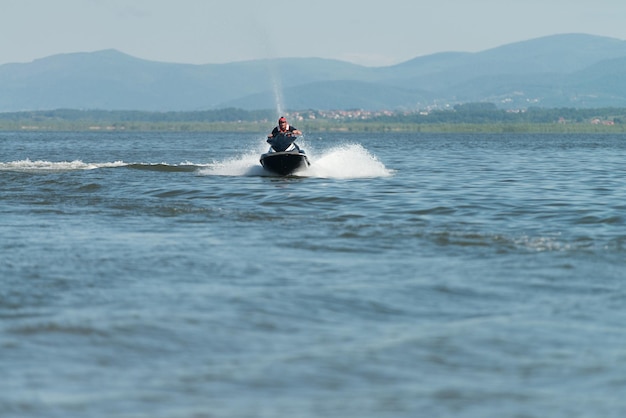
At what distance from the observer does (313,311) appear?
39.4 feet

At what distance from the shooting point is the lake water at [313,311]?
8812 millimetres

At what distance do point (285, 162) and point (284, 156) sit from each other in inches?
11.5

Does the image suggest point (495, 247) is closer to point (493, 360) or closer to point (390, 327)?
point (390, 327)

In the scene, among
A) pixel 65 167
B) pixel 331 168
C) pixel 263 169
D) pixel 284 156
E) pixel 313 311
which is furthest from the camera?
pixel 65 167

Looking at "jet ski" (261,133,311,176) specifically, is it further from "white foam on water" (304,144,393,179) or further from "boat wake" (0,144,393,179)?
"white foam on water" (304,144,393,179)

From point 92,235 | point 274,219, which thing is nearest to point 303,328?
point 92,235

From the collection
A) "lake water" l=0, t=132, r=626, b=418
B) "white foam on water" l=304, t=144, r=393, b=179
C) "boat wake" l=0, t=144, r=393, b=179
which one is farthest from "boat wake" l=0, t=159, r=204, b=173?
"lake water" l=0, t=132, r=626, b=418

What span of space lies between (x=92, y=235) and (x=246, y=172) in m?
18.5

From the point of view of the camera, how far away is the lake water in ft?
28.9

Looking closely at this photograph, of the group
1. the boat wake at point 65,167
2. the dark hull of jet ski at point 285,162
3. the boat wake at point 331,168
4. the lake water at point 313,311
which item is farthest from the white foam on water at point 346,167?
the lake water at point 313,311

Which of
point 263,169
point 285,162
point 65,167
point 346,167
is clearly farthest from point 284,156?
point 65,167

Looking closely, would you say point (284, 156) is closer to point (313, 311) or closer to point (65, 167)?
point (65, 167)

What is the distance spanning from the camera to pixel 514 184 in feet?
109

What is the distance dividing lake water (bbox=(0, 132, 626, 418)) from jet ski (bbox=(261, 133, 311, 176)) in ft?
32.5
